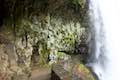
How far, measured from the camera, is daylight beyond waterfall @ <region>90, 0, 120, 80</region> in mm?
8539

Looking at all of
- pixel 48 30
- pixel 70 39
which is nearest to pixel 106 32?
pixel 70 39

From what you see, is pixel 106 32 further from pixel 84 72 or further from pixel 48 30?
pixel 48 30

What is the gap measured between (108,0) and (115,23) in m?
0.76

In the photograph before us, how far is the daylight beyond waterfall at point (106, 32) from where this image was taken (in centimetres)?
854

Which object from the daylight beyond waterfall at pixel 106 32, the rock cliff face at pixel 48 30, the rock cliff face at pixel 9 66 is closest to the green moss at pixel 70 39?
the rock cliff face at pixel 48 30

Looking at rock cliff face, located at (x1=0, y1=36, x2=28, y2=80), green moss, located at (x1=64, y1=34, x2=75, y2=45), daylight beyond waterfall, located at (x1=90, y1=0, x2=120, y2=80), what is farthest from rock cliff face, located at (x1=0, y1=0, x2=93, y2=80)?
rock cliff face, located at (x1=0, y1=36, x2=28, y2=80)

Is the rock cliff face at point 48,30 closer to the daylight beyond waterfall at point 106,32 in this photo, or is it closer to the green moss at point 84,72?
the daylight beyond waterfall at point 106,32

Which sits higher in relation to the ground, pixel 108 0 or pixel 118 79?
pixel 108 0

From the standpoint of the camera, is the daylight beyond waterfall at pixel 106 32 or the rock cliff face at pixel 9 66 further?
the daylight beyond waterfall at pixel 106 32

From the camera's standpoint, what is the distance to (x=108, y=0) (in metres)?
8.72

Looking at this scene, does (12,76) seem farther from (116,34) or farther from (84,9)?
(116,34)

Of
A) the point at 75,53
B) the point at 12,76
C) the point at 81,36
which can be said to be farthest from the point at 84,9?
the point at 12,76

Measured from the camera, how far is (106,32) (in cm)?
865

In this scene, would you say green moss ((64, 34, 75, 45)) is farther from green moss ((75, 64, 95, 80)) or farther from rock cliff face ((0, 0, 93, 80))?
green moss ((75, 64, 95, 80))
